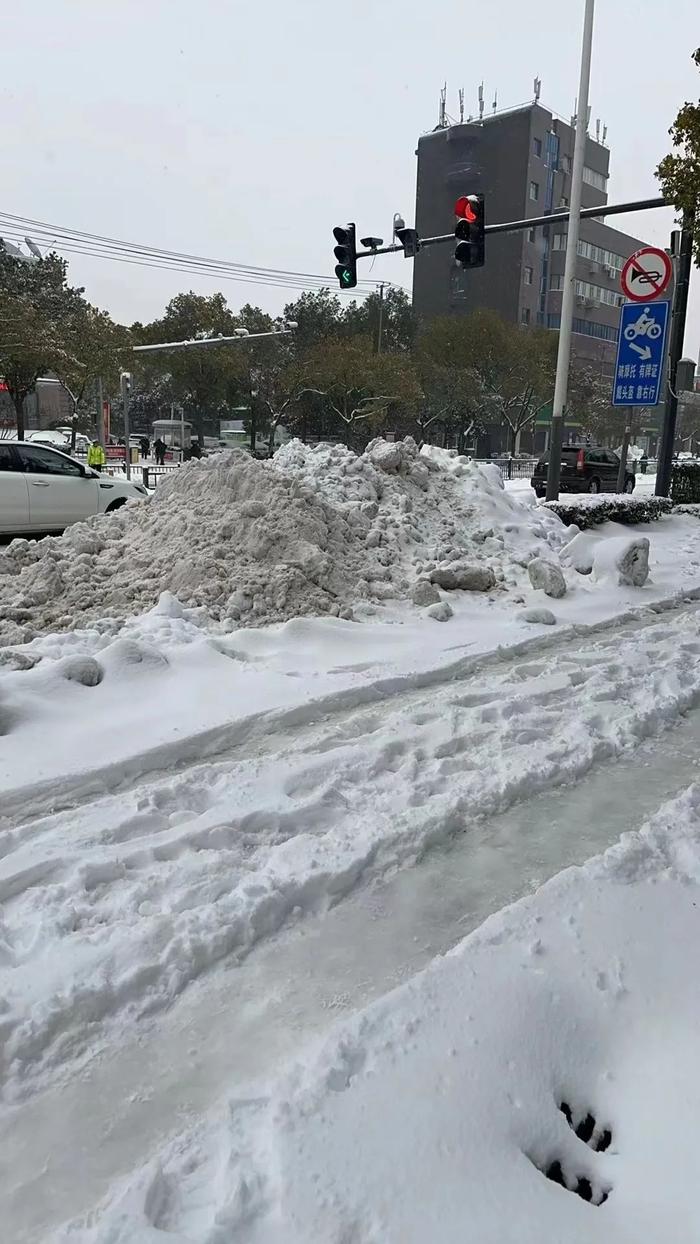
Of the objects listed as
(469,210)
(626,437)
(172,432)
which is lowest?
(626,437)

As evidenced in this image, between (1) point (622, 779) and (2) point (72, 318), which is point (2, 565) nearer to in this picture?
(1) point (622, 779)

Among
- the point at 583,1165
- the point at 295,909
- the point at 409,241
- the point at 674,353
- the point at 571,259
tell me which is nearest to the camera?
the point at 583,1165

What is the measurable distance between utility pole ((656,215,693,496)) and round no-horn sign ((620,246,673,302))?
2.38 metres

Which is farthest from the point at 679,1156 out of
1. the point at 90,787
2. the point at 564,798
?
the point at 90,787

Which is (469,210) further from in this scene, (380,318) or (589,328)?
(589,328)

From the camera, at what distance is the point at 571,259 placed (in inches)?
493

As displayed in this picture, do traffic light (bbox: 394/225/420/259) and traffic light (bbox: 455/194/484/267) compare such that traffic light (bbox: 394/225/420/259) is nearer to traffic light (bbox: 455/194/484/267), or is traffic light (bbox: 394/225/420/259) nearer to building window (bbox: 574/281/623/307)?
traffic light (bbox: 455/194/484/267)

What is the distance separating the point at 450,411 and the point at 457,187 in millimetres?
33346

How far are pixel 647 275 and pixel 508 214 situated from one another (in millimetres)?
65376

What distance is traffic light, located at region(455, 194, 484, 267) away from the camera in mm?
13117

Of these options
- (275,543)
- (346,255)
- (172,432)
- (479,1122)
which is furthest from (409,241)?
(172,432)

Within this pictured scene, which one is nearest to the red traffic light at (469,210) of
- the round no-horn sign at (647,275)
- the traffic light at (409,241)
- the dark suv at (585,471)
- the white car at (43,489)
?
the traffic light at (409,241)

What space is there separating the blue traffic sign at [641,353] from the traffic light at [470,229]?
8.93 ft

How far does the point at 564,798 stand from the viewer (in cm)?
398
